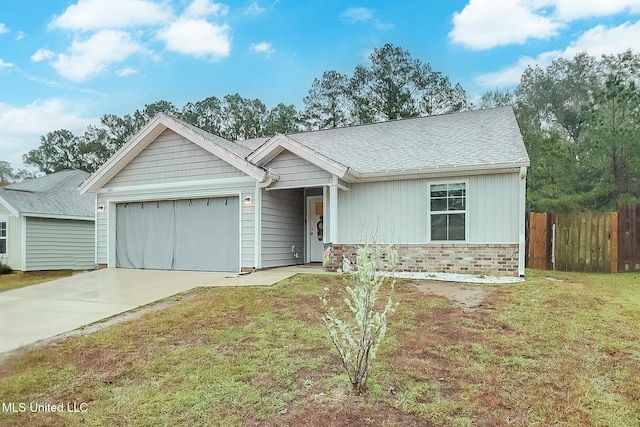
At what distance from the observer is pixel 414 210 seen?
968cm

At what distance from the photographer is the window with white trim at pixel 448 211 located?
928 centimetres

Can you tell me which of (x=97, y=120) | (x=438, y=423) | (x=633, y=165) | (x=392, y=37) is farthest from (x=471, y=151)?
(x=97, y=120)

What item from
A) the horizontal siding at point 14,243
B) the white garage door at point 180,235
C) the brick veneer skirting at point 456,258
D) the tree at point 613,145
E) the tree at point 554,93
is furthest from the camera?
the tree at point 554,93

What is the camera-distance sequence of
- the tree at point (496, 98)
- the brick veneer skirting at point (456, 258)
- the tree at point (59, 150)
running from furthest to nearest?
1. the tree at point (59, 150)
2. the tree at point (496, 98)
3. the brick veneer skirting at point (456, 258)

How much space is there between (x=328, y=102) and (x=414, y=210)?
1927cm

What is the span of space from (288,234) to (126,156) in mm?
5340

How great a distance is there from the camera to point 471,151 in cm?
969

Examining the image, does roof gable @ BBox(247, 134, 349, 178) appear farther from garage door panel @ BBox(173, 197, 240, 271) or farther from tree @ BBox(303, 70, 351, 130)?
tree @ BBox(303, 70, 351, 130)

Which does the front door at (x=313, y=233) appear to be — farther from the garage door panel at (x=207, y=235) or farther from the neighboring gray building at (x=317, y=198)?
the garage door panel at (x=207, y=235)

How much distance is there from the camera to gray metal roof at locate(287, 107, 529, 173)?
368 inches

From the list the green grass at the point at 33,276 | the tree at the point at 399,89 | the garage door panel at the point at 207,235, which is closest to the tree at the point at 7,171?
the green grass at the point at 33,276

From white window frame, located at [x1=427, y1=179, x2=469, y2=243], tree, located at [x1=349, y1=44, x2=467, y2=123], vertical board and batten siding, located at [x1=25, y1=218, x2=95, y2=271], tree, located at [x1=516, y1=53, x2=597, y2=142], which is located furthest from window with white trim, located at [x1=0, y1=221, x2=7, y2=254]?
tree, located at [x1=516, y1=53, x2=597, y2=142]

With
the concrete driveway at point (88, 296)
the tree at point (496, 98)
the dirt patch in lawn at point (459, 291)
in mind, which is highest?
the tree at point (496, 98)

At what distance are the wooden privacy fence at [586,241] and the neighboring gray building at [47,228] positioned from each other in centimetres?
1722
